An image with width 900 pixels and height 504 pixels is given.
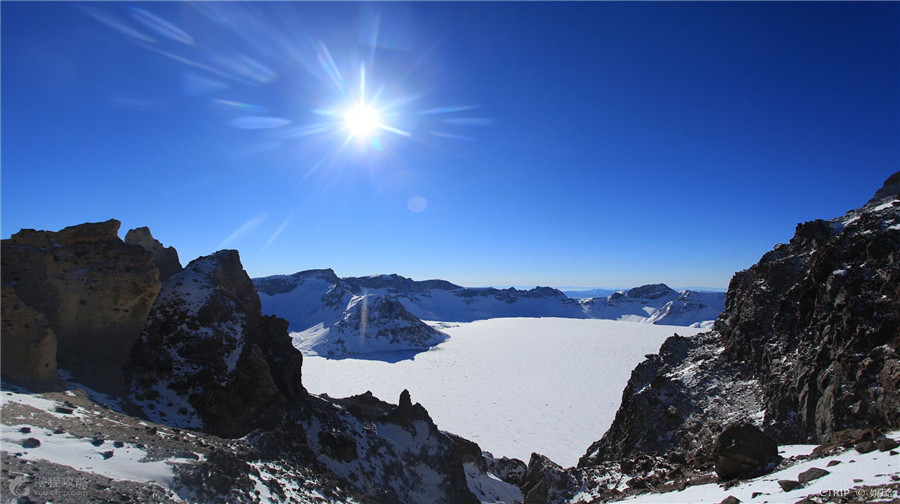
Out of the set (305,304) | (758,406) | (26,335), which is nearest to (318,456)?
(26,335)

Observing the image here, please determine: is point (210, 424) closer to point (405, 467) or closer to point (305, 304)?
point (405, 467)

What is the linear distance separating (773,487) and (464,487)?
59.0 ft

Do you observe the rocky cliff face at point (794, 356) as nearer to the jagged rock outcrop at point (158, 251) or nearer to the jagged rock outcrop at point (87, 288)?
the jagged rock outcrop at point (87, 288)

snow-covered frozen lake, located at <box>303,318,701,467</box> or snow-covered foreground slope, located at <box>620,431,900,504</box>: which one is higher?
snow-covered foreground slope, located at <box>620,431,900,504</box>

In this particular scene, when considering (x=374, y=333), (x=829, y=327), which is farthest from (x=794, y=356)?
→ (x=374, y=333)

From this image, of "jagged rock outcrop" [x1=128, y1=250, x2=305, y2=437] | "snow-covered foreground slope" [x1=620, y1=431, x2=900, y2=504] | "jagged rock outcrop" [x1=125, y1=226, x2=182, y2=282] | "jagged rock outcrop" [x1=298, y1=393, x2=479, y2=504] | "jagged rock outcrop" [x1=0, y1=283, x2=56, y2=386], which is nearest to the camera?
"snow-covered foreground slope" [x1=620, y1=431, x2=900, y2=504]

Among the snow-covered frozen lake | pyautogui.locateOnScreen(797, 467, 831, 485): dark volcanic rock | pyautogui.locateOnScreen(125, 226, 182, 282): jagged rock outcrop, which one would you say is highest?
pyautogui.locateOnScreen(125, 226, 182, 282): jagged rock outcrop

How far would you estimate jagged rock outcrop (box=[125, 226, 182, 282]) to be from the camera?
23.9m

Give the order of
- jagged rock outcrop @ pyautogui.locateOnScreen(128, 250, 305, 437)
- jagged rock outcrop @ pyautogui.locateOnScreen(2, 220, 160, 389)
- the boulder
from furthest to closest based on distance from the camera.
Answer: jagged rock outcrop @ pyautogui.locateOnScreen(128, 250, 305, 437) → jagged rock outcrop @ pyautogui.locateOnScreen(2, 220, 160, 389) → the boulder

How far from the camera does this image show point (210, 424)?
18219 mm

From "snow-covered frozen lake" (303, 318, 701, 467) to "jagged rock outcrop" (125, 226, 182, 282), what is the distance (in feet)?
103

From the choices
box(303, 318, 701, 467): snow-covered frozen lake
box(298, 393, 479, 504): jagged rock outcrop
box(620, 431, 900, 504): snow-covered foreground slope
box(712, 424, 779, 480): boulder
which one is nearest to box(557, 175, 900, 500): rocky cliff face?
box(712, 424, 779, 480): boulder

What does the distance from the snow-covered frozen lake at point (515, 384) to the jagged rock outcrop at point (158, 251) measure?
31349 millimetres

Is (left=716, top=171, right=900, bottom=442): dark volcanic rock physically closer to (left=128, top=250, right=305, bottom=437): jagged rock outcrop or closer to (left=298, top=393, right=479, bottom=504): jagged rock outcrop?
(left=298, top=393, right=479, bottom=504): jagged rock outcrop
